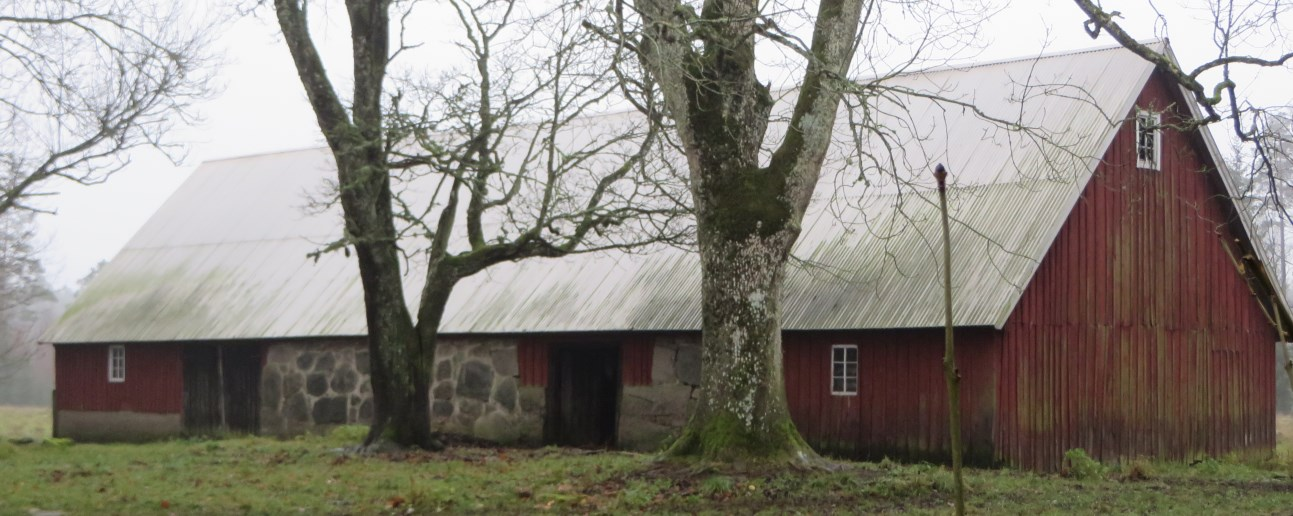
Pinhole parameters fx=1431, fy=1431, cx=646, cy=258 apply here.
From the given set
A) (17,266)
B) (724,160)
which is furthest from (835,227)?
(17,266)

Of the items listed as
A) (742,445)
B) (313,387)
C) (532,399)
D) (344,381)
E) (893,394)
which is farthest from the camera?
(313,387)

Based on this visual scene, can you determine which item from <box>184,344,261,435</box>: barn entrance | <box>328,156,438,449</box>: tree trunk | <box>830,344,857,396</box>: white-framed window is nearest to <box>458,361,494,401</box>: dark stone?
<box>328,156,438,449</box>: tree trunk

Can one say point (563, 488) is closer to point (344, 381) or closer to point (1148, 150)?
point (1148, 150)

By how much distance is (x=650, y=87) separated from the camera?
560 inches

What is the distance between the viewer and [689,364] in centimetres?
2011

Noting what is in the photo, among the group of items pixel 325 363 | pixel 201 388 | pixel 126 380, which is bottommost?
pixel 201 388

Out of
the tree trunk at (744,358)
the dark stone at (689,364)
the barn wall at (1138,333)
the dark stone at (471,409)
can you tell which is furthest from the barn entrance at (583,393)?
the tree trunk at (744,358)

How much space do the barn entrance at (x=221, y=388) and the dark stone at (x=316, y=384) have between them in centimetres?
162

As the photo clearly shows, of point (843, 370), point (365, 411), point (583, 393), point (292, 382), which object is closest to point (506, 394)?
point (583, 393)

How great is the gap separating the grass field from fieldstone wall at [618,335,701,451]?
10.6ft

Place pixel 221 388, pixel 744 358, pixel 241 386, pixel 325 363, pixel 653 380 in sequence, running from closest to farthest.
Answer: pixel 744 358 < pixel 653 380 < pixel 325 363 < pixel 241 386 < pixel 221 388

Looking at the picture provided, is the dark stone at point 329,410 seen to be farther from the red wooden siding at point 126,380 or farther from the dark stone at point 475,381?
the red wooden siding at point 126,380

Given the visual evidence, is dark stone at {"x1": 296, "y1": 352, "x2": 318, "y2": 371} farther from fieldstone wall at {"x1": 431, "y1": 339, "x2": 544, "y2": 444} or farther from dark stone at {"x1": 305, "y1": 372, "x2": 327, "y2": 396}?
fieldstone wall at {"x1": 431, "y1": 339, "x2": 544, "y2": 444}

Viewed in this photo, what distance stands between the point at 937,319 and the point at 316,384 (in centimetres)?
1158
